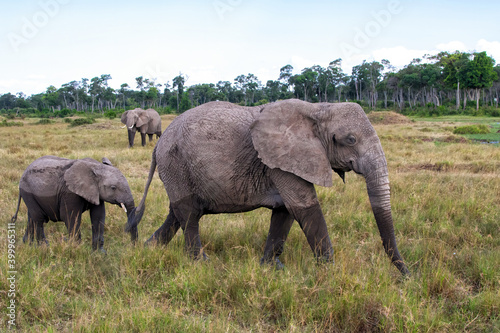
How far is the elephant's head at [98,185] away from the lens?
15.8 ft

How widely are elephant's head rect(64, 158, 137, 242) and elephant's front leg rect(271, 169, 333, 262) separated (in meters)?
2.05

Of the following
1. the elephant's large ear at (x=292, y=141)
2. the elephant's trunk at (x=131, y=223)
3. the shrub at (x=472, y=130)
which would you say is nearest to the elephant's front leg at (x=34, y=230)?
the elephant's trunk at (x=131, y=223)

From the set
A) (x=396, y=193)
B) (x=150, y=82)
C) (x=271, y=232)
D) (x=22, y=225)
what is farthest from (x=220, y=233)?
(x=150, y=82)

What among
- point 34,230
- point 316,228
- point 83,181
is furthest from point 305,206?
point 34,230

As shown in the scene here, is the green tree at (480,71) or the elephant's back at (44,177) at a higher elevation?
the green tree at (480,71)

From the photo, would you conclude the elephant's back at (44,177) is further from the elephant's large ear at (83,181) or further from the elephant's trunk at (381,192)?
the elephant's trunk at (381,192)

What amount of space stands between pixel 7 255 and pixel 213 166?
83.2 inches

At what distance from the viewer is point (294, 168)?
3.60m

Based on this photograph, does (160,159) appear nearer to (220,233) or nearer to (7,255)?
(220,233)

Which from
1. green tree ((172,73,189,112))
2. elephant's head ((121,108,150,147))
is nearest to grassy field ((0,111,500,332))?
elephant's head ((121,108,150,147))

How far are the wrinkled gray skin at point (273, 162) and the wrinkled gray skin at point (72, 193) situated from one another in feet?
2.85

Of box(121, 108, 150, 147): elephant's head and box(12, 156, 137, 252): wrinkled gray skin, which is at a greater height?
box(121, 108, 150, 147): elephant's head

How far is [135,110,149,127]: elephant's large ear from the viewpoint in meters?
17.9

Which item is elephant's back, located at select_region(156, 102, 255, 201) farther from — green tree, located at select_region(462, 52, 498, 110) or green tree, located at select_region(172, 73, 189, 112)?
green tree, located at select_region(172, 73, 189, 112)
